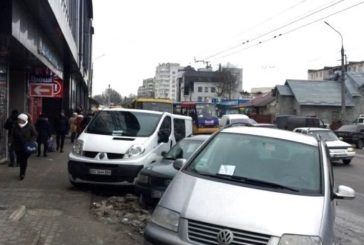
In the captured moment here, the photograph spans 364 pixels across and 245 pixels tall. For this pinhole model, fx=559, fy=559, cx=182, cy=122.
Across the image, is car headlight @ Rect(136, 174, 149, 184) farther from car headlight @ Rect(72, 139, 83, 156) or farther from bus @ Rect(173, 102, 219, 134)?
bus @ Rect(173, 102, 219, 134)

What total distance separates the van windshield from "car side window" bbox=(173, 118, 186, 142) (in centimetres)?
133

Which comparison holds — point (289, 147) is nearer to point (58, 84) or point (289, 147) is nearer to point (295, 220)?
point (295, 220)

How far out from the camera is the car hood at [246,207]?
4.80 meters

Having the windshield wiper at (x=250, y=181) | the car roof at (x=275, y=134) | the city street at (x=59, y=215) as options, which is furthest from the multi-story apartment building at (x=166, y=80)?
the windshield wiper at (x=250, y=181)

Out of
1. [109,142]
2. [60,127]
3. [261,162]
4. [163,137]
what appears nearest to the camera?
[261,162]

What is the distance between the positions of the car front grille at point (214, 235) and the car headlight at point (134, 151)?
6.99 meters

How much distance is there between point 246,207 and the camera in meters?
5.01

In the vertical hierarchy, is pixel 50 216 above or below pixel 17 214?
below

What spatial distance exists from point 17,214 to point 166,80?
162 meters

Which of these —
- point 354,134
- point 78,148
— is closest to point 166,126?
point 78,148

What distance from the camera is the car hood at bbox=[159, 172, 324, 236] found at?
4801mm

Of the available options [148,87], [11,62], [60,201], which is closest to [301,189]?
[60,201]

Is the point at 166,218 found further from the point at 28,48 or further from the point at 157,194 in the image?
the point at 28,48

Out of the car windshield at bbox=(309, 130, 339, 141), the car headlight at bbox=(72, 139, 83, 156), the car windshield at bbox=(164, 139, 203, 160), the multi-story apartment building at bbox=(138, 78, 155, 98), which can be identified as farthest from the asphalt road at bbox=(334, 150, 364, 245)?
the multi-story apartment building at bbox=(138, 78, 155, 98)
